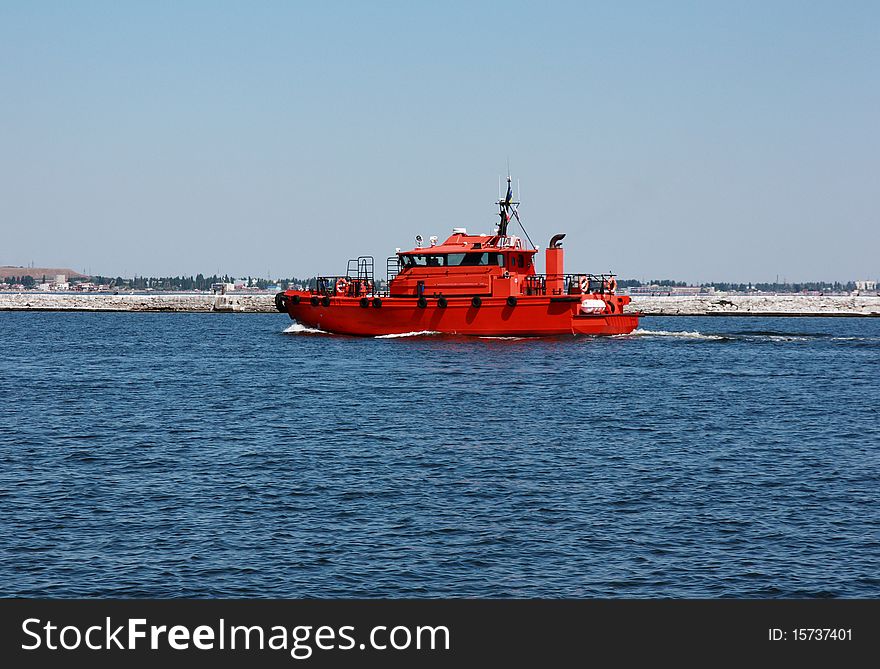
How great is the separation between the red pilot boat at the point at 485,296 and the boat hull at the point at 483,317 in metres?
0.06

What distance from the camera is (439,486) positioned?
63.4ft

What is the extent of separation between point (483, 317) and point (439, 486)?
3863 cm

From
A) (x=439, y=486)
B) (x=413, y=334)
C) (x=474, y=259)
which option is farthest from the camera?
(x=413, y=334)

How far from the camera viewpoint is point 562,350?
2088 inches

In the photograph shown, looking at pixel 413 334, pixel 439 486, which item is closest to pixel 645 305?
pixel 413 334

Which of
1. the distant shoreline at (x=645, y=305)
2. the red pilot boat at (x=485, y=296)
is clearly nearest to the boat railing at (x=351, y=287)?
the red pilot boat at (x=485, y=296)

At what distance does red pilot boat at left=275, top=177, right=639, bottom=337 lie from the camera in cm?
5750

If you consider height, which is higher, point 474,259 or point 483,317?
point 474,259

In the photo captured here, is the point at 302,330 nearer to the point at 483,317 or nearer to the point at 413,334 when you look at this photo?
the point at 413,334

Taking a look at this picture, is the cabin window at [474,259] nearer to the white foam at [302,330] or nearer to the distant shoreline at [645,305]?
the white foam at [302,330]

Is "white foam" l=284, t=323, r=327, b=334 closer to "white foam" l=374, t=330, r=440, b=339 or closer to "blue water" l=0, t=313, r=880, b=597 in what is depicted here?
"white foam" l=374, t=330, r=440, b=339

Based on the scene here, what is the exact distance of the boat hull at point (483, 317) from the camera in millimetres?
57406

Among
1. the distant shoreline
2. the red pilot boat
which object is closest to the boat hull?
the red pilot boat
